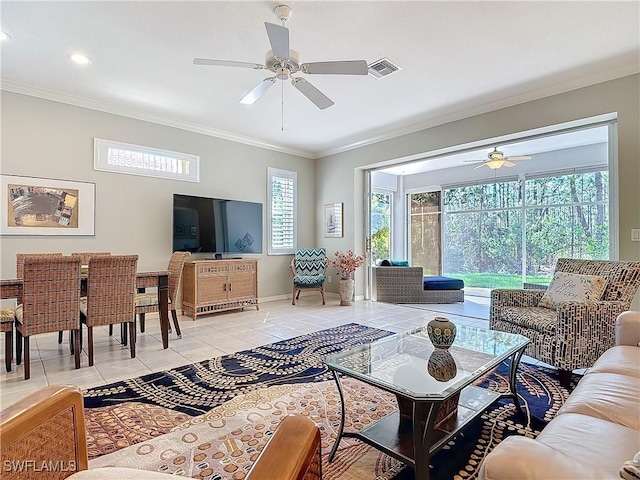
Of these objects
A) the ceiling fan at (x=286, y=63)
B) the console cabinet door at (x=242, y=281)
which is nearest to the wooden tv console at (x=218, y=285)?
the console cabinet door at (x=242, y=281)

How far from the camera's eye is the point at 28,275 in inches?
102

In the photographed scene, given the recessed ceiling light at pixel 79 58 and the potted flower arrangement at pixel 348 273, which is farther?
the potted flower arrangement at pixel 348 273

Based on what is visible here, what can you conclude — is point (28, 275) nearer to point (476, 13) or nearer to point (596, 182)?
point (476, 13)

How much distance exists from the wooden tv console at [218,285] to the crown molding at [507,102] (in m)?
2.94

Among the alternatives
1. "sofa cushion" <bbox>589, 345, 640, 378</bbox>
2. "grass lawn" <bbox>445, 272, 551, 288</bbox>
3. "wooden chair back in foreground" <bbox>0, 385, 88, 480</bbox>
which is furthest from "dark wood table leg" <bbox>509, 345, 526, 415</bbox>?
"grass lawn" <bbox>445, 272, 551, 288</bbox>

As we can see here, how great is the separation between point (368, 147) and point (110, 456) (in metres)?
5.26

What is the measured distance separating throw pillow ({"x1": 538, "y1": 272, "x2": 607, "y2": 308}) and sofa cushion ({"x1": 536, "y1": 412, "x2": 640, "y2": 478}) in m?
1.92

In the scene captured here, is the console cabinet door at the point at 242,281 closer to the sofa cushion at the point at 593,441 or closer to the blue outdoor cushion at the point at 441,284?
the blue outdoor cushion at the point at 441,284

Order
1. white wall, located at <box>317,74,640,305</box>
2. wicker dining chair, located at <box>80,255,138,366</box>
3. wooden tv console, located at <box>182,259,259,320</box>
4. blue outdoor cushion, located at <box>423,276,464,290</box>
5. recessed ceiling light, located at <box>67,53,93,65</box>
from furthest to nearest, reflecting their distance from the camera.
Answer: blue outdoor cushion, located at <box>423,276,464,290</box> → wooden tv console, located at <box>182,259,259,320</box> → white wall, located at <box>317,74,640,305</box> → recessed ceiling light, located at <box>67,53,93,65</box> → wicker dining chair, located at <box>80,255,138,366</box>

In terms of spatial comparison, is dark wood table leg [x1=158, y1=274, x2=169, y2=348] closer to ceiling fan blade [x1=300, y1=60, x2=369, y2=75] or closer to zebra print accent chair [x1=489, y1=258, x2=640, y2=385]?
ceiling fan blade [x1=300, y1=60, x2=369, y2=75]

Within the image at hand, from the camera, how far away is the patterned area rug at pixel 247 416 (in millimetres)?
1656

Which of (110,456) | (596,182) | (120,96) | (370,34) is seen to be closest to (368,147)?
(370,34)

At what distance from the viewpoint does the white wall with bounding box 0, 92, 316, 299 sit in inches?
149

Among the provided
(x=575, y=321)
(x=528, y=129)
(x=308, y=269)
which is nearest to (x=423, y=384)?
(x=575, y=321)
